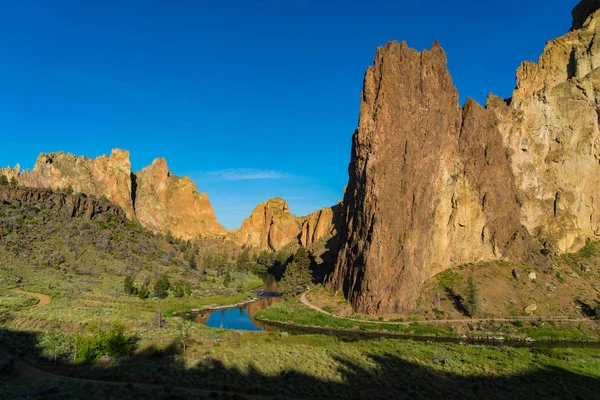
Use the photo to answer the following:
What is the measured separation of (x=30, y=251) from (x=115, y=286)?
2117cm

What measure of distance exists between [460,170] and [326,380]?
221 feet

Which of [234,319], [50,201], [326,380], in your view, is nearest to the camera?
[326,380]

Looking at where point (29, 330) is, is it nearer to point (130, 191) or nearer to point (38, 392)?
point (38, 392)

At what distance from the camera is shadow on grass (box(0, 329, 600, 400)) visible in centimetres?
2763

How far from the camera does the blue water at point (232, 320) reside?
60.7 metres

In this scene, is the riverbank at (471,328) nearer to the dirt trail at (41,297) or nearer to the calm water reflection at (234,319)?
the calm water reflection at (234,319)

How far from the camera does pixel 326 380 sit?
30.3 metres

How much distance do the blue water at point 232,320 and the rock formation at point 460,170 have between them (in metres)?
20.7

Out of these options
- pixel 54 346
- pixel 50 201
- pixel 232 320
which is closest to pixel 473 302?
pixel 232 320

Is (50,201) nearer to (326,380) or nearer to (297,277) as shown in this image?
(297,277)

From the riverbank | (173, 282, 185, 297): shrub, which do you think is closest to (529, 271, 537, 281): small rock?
the riverbank

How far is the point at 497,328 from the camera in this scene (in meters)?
59.2

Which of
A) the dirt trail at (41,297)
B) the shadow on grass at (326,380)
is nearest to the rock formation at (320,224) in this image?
the dirt trail at (41,297)

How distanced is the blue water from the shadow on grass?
2504 centimetres
